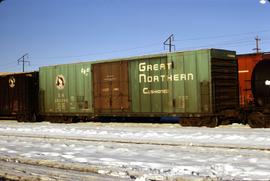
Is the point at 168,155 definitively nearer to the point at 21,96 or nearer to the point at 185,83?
the point at 185,83

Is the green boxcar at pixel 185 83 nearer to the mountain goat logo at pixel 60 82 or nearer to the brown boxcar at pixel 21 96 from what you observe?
the mountain goat logo at pixel 60 82

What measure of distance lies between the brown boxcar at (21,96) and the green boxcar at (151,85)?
240 centimetres

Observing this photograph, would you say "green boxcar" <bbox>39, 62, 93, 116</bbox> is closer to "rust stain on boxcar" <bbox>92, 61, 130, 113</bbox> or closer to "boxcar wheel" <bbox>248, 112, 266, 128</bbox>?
"rust stain on boxcar" <bbox>92, 61, 130, 113</bbox>

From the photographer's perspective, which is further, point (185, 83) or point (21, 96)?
point (21, 96)

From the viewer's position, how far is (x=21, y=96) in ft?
89.0

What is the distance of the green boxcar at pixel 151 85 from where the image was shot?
18.8 meters

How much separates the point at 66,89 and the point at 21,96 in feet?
14.7

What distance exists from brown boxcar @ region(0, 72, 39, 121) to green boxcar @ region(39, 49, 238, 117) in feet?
7.89

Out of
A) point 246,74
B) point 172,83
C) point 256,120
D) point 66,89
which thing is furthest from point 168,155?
point 66,89

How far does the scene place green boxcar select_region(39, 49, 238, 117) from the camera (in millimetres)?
18766

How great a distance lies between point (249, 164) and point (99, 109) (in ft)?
48.2

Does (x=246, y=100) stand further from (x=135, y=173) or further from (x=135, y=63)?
(x=135, y=173)

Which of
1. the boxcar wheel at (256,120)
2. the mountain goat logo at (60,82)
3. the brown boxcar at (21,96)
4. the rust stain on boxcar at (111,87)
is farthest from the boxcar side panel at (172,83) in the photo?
the brown boxcar at (21,96)

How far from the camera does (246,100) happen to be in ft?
63.5
